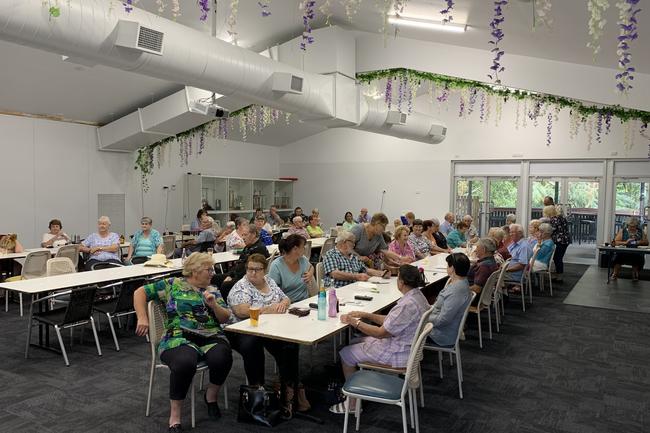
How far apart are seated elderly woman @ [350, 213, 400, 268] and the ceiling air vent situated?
2.96 metres

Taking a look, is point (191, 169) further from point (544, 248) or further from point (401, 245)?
point (544, 248)

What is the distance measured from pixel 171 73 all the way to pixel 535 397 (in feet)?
16.1

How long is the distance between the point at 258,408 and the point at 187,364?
0.61 m

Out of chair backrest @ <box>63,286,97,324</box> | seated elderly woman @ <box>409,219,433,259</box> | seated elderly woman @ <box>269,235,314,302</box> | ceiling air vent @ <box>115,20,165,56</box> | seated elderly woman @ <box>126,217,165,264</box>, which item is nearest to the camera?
seated elderly woman @ <box>269,235,314,302</box>

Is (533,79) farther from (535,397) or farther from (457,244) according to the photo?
(535,397)

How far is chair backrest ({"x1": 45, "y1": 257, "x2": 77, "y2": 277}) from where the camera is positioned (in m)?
6.21

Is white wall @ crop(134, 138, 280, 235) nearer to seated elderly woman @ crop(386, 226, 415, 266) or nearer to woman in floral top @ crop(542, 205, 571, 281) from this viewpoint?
seated elderly woman @ crop(386, 226, 415, 266)

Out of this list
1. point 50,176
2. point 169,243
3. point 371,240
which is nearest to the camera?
point 371,240

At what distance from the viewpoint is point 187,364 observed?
3566mm

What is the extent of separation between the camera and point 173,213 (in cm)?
1295

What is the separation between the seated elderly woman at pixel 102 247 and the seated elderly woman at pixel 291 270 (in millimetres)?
3874

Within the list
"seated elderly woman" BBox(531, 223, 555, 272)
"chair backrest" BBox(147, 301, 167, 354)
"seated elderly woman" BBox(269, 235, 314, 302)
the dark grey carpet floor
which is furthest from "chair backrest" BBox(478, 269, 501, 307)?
"chair backrest" BBox(147, 301, 167, 354)

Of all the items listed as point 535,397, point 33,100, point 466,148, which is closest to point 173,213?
point 33,100

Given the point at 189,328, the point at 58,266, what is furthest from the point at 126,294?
the point at 189,328
